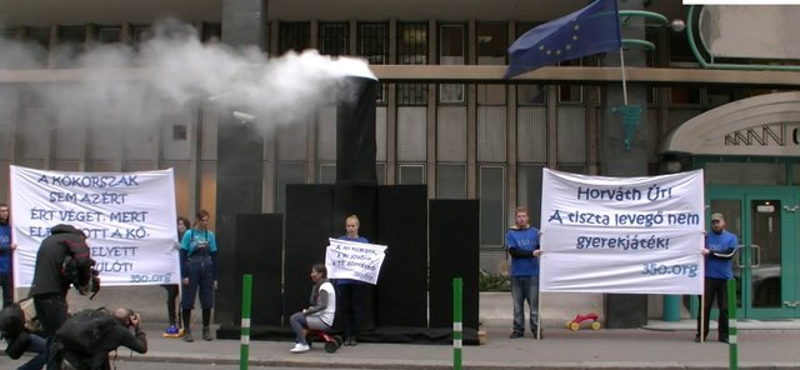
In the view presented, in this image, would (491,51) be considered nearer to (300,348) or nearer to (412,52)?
(412,52)

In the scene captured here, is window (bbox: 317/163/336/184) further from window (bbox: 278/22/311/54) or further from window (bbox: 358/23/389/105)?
window (bbox: 278/22/311/54)

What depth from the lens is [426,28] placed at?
638 inches

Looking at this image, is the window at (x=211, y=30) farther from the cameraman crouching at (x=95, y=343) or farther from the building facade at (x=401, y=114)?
the cameraman crouching at (x=95, y=343)

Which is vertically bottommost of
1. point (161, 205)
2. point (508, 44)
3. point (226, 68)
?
point (161, 205)

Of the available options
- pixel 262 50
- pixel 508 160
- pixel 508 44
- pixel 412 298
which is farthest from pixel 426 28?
pixel 412 298

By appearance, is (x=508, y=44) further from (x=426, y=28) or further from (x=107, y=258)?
(x=107, y=258)

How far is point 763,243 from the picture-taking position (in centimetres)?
1366

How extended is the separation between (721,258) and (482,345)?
361cm

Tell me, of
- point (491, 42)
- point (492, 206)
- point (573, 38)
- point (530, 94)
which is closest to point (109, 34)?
point (491, 42)

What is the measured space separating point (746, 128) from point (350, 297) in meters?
7.51

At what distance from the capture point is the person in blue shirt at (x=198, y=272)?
1088 centimetres

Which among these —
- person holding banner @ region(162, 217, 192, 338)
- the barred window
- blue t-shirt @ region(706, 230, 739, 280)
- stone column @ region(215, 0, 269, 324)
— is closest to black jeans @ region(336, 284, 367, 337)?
person holding banner @ region(162, 217, 192, 338)

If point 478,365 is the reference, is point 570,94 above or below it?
above

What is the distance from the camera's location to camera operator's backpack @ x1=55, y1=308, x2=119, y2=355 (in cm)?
607
